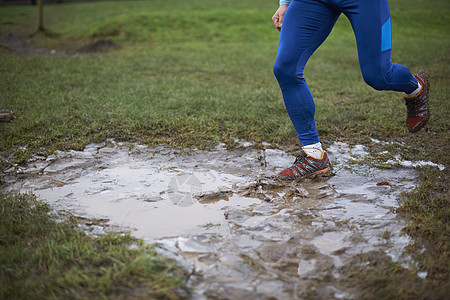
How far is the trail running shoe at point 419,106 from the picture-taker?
3158 mm

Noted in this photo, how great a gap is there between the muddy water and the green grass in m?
0.14

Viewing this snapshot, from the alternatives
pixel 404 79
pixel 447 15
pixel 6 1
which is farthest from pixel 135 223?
pixel 6 1

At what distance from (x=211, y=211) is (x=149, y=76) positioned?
17.0 ft

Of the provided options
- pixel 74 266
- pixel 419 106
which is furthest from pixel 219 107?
pixel 74 266

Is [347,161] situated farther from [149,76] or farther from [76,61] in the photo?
[76,61]

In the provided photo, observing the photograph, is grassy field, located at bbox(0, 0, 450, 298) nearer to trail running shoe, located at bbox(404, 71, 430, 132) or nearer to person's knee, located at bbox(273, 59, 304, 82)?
trail running shoe, located at bbox(404, 71, 430, 132)

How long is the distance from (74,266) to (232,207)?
1096mm

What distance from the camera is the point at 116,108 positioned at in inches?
191

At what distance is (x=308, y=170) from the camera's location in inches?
122

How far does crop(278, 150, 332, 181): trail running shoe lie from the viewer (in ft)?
10.1

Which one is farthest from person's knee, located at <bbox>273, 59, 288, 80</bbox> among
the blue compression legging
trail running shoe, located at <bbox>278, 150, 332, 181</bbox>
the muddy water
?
the muddy water

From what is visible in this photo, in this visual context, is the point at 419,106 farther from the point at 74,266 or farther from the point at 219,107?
the point at 74,266

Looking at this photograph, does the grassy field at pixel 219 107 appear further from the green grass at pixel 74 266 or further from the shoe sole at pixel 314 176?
the shoe sole at pixel 314 176

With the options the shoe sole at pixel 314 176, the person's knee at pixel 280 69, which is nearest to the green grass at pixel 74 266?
the shoe sole at pixel 314 176
